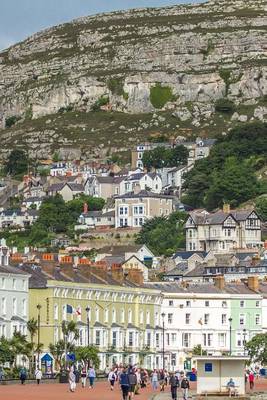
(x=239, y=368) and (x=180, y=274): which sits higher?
(x=180, y=274)

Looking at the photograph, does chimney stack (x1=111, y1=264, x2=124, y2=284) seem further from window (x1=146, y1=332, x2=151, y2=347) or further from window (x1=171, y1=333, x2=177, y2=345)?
window (x1=171, y1=333, x2=177, y2=345)

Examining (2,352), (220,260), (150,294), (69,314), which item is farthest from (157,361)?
(220,260)

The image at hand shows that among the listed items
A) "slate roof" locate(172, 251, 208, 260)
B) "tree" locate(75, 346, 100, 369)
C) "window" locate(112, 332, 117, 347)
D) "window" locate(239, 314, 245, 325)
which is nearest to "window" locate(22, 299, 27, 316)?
"tree" locate(75, 346, 100, 369)

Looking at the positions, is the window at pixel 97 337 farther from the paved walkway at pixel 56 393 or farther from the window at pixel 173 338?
the paved walkway at pixel 56 393

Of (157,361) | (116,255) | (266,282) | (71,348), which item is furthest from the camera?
(116,255)

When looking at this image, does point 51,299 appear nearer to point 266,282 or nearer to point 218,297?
point 218,297

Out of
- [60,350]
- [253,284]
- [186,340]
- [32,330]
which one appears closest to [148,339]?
[186,340]
